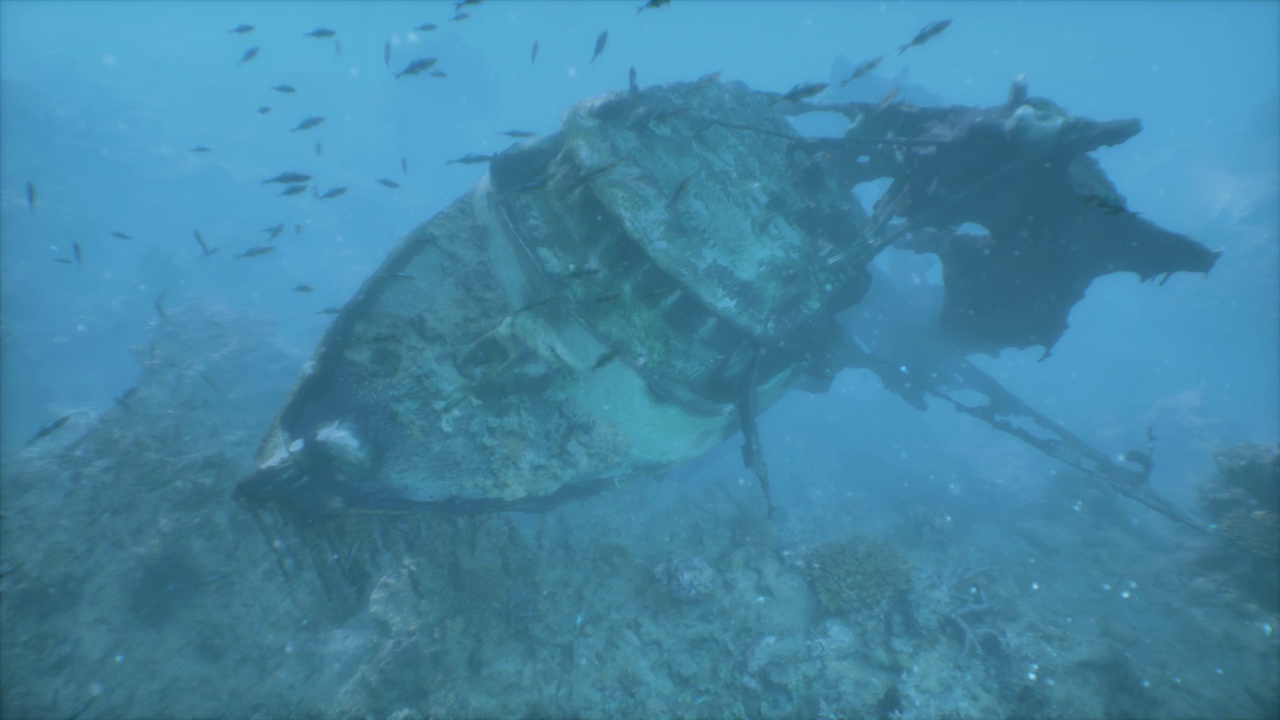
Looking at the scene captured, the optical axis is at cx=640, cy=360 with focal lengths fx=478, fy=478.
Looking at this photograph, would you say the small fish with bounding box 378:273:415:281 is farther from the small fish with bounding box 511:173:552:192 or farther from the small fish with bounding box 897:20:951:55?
the small fish with bounding box 897:20:951:55

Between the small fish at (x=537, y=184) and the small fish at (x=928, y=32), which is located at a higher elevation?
the small fish at (x=928, y=32)

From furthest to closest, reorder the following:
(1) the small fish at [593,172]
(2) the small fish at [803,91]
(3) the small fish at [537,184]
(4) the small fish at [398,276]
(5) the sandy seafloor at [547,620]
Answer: (5) the sandy seafloor at [547,620] → (2) the small fish at [803,91] → (4) the small fish at [398,276] → (3) the small fish at [537,184] → (1) the small fish at [593,172]

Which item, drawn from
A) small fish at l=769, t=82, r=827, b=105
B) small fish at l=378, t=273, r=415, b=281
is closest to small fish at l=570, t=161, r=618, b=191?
small fish at l=378, t=273, r=415, b=281

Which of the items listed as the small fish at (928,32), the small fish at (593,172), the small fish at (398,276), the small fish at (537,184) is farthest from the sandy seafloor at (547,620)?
the small fish at (928,32)

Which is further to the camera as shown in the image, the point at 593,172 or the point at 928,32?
the point at 928,32

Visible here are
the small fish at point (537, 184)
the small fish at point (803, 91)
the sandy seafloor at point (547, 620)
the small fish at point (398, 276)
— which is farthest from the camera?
the sandy seafloor at point (547, 620)

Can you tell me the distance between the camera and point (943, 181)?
18.1 ft

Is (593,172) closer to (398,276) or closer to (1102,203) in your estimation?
(398,276)

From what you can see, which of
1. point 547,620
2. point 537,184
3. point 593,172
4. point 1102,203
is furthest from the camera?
point 547,620

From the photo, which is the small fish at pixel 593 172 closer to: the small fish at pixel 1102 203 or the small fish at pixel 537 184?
the small fish at pixel 537 184

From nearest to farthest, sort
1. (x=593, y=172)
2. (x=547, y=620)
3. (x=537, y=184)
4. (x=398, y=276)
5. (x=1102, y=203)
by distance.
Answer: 1. (x=1102, y=203)
2. (x=593, y=172)
3. (x=537, y=184)
4. (x=398, y=276)
5. (x=547, y=620)

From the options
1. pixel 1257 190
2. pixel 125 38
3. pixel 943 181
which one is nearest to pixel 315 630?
pixel 943 181

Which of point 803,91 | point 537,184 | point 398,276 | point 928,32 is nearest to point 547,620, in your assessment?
point 398,276

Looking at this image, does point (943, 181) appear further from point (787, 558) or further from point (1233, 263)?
point (1233, 263)
